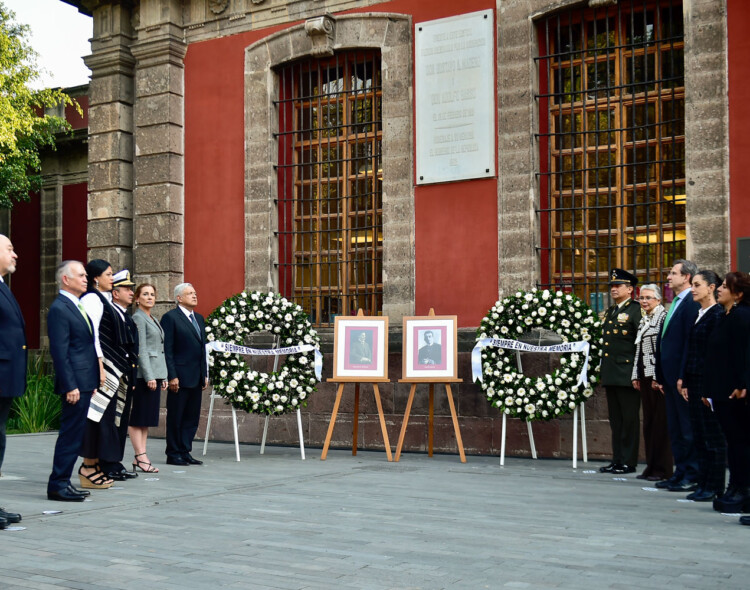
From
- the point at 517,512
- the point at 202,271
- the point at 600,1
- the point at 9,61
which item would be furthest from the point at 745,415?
the point at 9,61

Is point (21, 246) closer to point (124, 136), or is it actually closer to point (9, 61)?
point (9, 61)

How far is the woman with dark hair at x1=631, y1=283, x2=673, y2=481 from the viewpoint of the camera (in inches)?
347

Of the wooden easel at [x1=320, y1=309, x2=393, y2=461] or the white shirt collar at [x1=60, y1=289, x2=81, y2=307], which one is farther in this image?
the wooden easel at [x1=320, y1=309, x2=393, y2=461]

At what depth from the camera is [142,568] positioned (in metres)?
5.08

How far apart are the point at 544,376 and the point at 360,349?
204 cm

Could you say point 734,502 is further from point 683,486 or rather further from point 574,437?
point 574,437

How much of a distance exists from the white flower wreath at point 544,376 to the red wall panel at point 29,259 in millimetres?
11462

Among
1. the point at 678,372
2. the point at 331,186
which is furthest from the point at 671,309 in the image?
the point at 331,186

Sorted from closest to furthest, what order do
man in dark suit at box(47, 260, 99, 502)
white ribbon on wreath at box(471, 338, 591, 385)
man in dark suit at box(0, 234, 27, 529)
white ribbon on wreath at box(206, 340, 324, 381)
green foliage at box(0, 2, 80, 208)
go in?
man in dark suit at box(0, 234, 27, 529) < man in dark suit at box(47, 260, 99, 502) < white ribbon on wreath at box(471, 338, 591, 385) < white ribbon on wreath at box(206, 340, 324, 381) < green foliage at box(0, 2, 80, 208)

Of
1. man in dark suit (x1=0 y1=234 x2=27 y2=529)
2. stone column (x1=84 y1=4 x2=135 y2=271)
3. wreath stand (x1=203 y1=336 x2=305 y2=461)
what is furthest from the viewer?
stone column (x1=84 y1=4 x2=135 y2=271)

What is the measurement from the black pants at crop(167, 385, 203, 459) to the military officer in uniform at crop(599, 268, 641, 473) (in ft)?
14.0

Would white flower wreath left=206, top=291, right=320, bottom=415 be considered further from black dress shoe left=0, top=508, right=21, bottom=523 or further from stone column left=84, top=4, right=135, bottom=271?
black dress shoe left=0, top=508, right=21, bottom=523

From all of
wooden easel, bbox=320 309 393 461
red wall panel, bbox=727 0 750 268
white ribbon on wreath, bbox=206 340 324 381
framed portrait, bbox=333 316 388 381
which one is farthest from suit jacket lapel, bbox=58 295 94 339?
red wall panel, bbox=727 0 750 268

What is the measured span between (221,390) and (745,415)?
5.86 m
